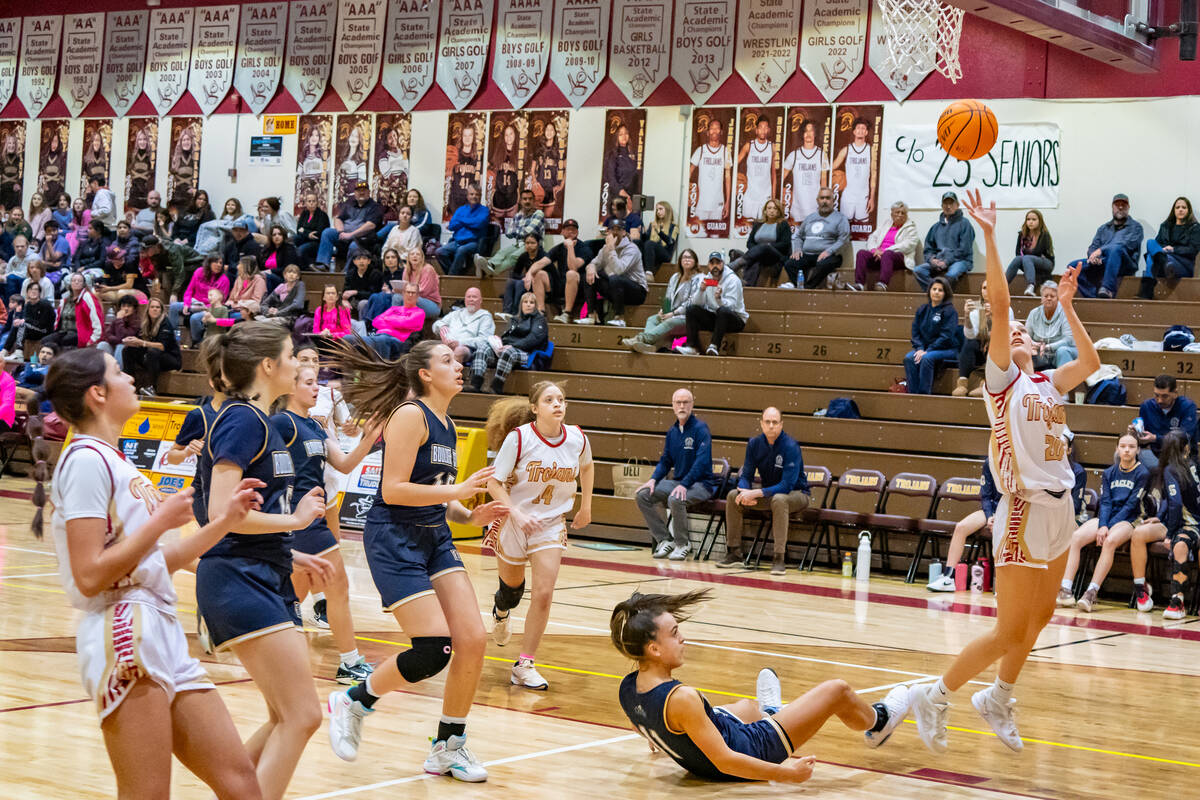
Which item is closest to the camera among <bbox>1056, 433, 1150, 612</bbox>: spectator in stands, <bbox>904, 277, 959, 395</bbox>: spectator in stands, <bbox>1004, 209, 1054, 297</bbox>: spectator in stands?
<bbox>1056, 433, 1150, 612</bbox>: spectator in stands

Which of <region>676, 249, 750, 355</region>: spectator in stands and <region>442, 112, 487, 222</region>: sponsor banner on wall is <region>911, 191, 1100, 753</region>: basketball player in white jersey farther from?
<region>442, 112, 487, 222</region>: sponsor banner on wall

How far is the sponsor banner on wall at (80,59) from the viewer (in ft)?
73.4

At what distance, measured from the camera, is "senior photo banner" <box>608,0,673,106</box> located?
58.7 ft

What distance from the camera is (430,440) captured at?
16.4 ft

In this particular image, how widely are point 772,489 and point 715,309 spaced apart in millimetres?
3568

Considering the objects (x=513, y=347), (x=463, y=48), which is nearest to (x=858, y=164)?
(x=513, y=347)

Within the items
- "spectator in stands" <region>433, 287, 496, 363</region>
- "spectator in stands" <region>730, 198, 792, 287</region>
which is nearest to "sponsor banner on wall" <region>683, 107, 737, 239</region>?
"spectator in stands" <region>730, 198, 792, 287</region>

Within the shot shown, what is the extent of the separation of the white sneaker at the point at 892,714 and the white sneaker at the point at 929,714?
0.08ft

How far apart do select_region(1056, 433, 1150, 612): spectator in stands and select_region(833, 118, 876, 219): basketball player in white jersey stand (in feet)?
22.0

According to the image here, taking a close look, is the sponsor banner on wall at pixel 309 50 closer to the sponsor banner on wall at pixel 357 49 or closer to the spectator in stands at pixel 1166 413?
Answer: the sponsor banner on wall at pixel 357 49

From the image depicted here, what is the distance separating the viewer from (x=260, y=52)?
20906mm

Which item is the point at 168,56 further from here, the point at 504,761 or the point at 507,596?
the point at 504,761

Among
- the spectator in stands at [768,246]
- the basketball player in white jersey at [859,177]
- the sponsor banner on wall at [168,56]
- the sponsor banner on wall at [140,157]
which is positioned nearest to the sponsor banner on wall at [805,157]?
the basketball player in white jersey at [859,177]

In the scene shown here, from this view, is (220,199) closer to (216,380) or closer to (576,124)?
(576,124)
